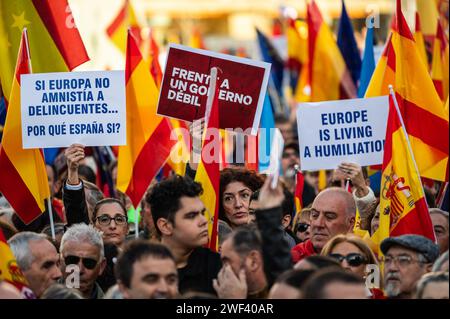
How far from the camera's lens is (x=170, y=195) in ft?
25.0

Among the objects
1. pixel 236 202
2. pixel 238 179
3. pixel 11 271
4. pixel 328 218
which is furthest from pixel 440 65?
pixel 11 271

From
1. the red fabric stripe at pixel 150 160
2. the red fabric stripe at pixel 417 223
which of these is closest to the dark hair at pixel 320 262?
the red fabric stripe at pixel 417 223

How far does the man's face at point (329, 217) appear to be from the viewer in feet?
27.8

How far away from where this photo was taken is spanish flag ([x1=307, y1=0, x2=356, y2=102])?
13469 millimetres

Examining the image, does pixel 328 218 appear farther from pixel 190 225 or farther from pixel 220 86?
pixel 220 86

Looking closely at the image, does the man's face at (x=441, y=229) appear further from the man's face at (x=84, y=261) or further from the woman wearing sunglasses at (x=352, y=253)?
the man's face at (x=84, y=261)

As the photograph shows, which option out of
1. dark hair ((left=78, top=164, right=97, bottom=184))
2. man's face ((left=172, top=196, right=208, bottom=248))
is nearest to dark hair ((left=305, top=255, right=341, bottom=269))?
man's face ((left=172, top=196, right=208, bottom=248))

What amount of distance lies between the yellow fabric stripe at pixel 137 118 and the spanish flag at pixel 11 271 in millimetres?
2218

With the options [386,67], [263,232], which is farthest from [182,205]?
[386,67]

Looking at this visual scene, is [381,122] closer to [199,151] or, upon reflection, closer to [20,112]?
[199,151]

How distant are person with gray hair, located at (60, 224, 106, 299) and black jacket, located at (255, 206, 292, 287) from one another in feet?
4.84

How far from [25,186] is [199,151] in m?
1.30

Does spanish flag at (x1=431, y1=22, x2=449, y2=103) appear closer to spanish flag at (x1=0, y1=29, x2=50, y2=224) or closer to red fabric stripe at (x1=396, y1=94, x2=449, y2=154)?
red fabric stripe at (x1=396, y1=94, x2=449, y2=154)
